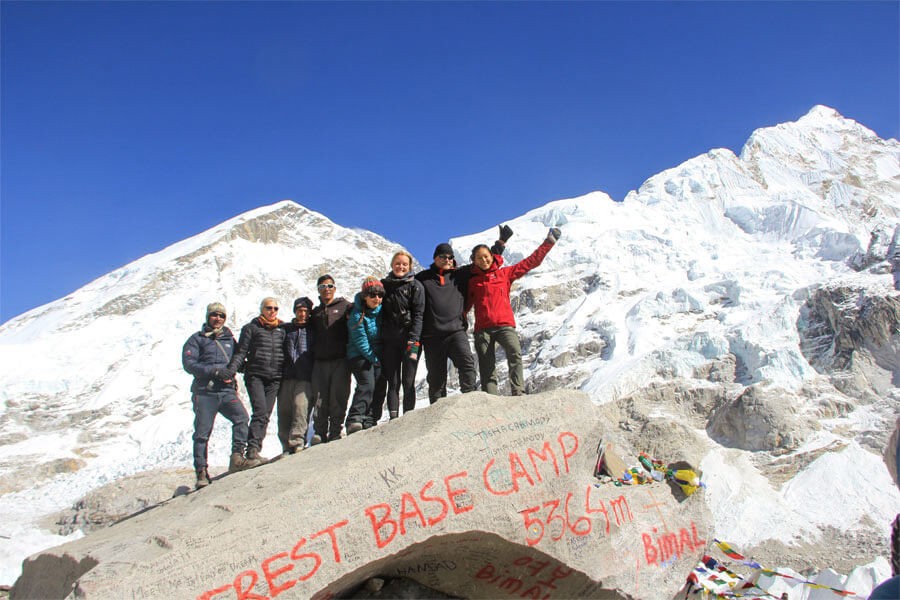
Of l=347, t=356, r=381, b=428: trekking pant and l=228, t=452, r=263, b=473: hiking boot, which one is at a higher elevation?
l=347, t=356, r=381, b=428: trekking pant

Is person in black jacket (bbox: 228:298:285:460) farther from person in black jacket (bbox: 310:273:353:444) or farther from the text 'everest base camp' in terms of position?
the text 'everest base camp'

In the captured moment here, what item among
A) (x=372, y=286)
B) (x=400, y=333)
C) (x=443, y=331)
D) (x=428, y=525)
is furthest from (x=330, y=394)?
(x=428, y=525)

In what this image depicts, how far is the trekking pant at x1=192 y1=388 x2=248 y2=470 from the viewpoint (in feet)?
21.0

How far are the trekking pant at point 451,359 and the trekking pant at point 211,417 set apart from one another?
1.94 m

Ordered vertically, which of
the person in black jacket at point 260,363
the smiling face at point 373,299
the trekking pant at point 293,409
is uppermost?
the smiling face at point 373,299

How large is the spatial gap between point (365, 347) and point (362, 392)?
0.43m

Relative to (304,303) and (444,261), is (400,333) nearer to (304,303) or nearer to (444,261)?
(444,261)

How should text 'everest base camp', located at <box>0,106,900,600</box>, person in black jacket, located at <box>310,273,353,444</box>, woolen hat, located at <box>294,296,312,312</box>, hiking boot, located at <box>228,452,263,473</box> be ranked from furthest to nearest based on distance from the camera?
1. woolen hat, located at <box>294,296,312,312</box>
2. person in black jacket, located at <box>310,273,353,444</box>
3. hiking boot, located at <box>228,452,263,473</box>
4. text 'everest base camp', located at <box>0,106,900,600</box>

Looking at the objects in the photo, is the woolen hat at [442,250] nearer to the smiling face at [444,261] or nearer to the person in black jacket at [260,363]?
the smiling face at [444,261]

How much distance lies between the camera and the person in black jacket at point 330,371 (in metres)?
6.32

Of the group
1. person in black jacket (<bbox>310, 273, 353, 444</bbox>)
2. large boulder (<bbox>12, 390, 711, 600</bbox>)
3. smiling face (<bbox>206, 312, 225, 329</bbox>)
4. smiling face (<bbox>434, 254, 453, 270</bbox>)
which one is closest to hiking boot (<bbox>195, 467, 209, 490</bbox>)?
large boulder (<bbox>12, 390, 711, 600</bbox>)

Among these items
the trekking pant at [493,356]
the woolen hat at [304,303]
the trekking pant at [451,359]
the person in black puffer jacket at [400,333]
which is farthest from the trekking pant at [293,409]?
the trekking pant at [493,356]

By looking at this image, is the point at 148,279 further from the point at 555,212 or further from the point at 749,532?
the point at 749,532

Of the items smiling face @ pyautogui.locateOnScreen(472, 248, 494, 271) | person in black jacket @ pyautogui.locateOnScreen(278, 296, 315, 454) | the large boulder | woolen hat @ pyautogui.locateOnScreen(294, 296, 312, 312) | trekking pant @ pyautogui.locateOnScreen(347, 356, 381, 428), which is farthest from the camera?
woolen hat @ pyautogui.locateOnScreen(294, 296, 312, 312)
